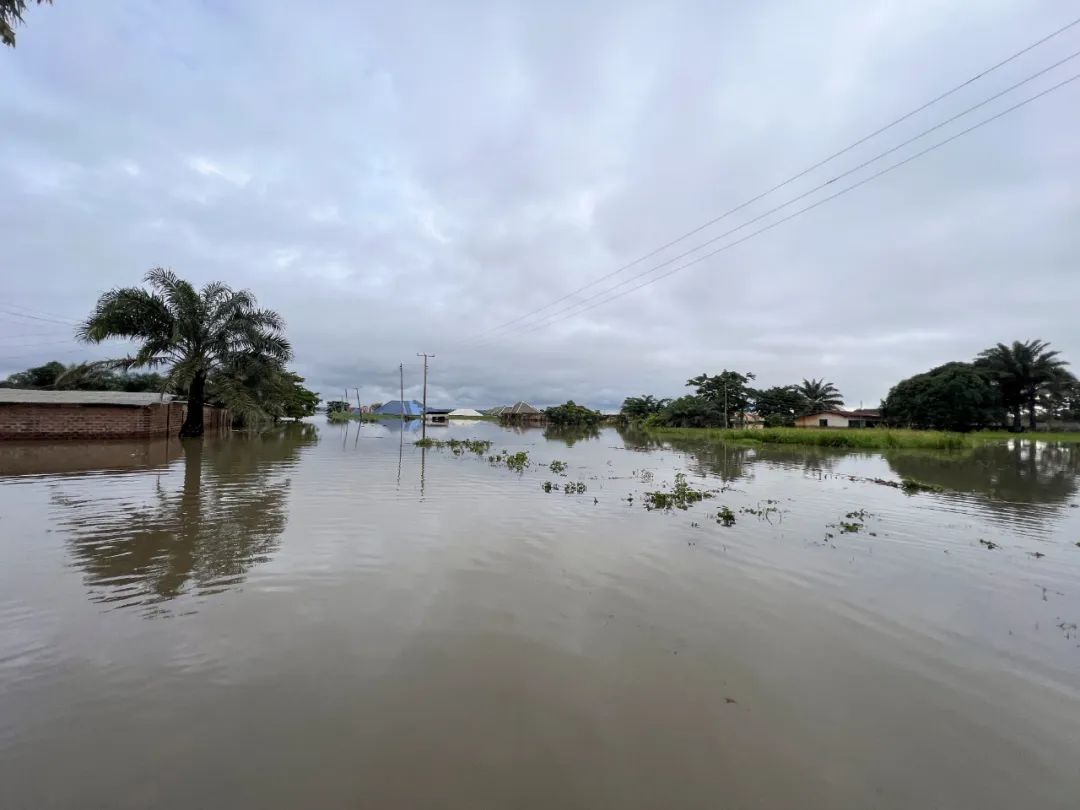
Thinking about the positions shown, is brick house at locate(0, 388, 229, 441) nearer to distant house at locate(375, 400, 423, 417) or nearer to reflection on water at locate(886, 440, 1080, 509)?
reflection on water at locate(886, 440, 1080, 509)

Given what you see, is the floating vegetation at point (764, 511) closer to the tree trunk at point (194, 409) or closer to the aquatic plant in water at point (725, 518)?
the aquatic plant in water at point (725, 518)

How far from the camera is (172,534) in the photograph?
627 cm

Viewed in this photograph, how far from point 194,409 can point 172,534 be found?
67.7 ft

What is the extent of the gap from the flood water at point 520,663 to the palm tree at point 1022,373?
182 feet

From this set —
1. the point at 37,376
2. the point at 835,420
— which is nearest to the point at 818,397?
the point at 835,420

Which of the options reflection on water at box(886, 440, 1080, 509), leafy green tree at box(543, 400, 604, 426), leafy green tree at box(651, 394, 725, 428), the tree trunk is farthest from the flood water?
leafy green tree at box(543, 400, 604, 426)

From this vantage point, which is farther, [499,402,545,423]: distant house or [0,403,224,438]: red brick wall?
[499,402,545,423]: distant house

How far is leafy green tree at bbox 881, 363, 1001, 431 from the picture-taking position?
43.8 m

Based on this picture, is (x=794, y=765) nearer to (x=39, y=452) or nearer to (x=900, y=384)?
(x=39, y=452)

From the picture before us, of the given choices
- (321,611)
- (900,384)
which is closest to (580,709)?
(321,611)

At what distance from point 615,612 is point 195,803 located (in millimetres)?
3245

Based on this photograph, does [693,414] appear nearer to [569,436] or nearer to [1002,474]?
[569,436]

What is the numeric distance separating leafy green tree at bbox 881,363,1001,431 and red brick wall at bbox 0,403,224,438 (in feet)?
194

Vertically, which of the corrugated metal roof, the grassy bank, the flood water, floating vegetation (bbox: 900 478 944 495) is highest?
the corrugated metal roof
